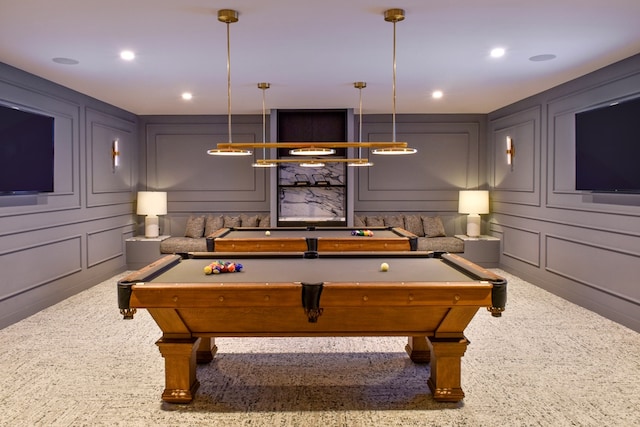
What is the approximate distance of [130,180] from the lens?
7617 millimetres

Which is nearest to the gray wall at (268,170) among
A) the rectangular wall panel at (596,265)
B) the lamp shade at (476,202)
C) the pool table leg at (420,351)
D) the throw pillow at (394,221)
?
the throw pillow at (394,221)

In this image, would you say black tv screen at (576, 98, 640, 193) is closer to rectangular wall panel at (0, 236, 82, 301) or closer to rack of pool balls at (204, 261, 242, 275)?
rack of pool balls at (204, 261, 242, 275)

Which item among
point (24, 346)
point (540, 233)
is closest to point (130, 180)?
point (24, 346)

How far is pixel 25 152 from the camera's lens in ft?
15.6

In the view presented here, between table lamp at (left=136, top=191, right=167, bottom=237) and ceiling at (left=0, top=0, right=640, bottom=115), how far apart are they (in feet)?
5.52

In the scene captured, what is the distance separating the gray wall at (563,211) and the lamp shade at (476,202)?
8.9 inches

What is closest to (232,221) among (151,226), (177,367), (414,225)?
(151,226)

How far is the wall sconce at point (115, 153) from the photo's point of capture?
695cm

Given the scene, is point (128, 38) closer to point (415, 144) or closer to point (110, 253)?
point (110, 253)

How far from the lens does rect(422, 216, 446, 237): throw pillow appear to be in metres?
7.63

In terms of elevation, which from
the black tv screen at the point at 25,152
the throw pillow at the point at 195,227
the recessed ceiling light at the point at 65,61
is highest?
the recessed ceiling light at the point at 65,61

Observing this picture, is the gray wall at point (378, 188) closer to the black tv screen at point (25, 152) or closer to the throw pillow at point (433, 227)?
the black tv screen at point (25, 152)

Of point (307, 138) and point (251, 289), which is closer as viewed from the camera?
point (251, 289)

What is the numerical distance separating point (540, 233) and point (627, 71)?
2.27 metres
